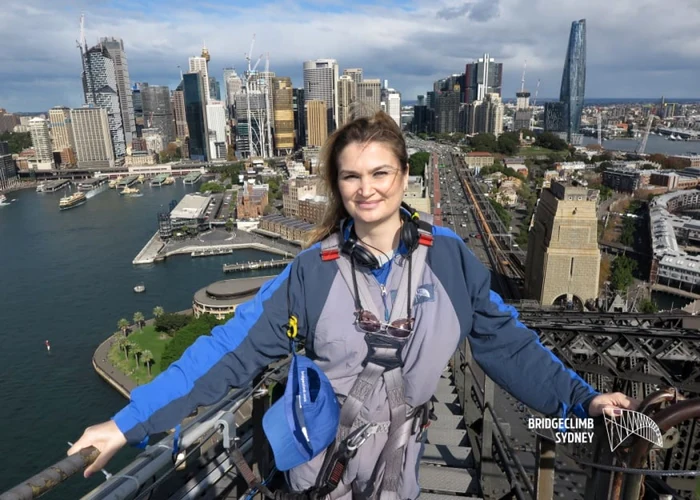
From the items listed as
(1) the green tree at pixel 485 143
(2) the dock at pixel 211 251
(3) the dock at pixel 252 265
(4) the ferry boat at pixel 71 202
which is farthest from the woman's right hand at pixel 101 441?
(1) the green tree at pixel 485 143

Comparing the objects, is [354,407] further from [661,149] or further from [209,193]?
[661,149]

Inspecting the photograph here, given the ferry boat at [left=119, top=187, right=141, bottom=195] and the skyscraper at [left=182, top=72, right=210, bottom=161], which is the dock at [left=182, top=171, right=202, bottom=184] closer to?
the ferry boat at [left=119, top=187, right=141, bottom=195]

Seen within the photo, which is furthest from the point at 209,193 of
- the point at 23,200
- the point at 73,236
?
the point at 23,200

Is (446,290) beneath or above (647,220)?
above

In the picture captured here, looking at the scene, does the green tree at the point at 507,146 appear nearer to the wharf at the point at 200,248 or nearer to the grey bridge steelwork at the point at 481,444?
the wharf at the point at 200,248

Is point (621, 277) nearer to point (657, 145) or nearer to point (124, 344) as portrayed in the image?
point (124, 344)

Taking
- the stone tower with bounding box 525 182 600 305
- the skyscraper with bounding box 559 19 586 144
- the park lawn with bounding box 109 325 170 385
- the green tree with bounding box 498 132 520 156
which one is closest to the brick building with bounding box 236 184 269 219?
the park lawn with bounding box 109 325 170 385
